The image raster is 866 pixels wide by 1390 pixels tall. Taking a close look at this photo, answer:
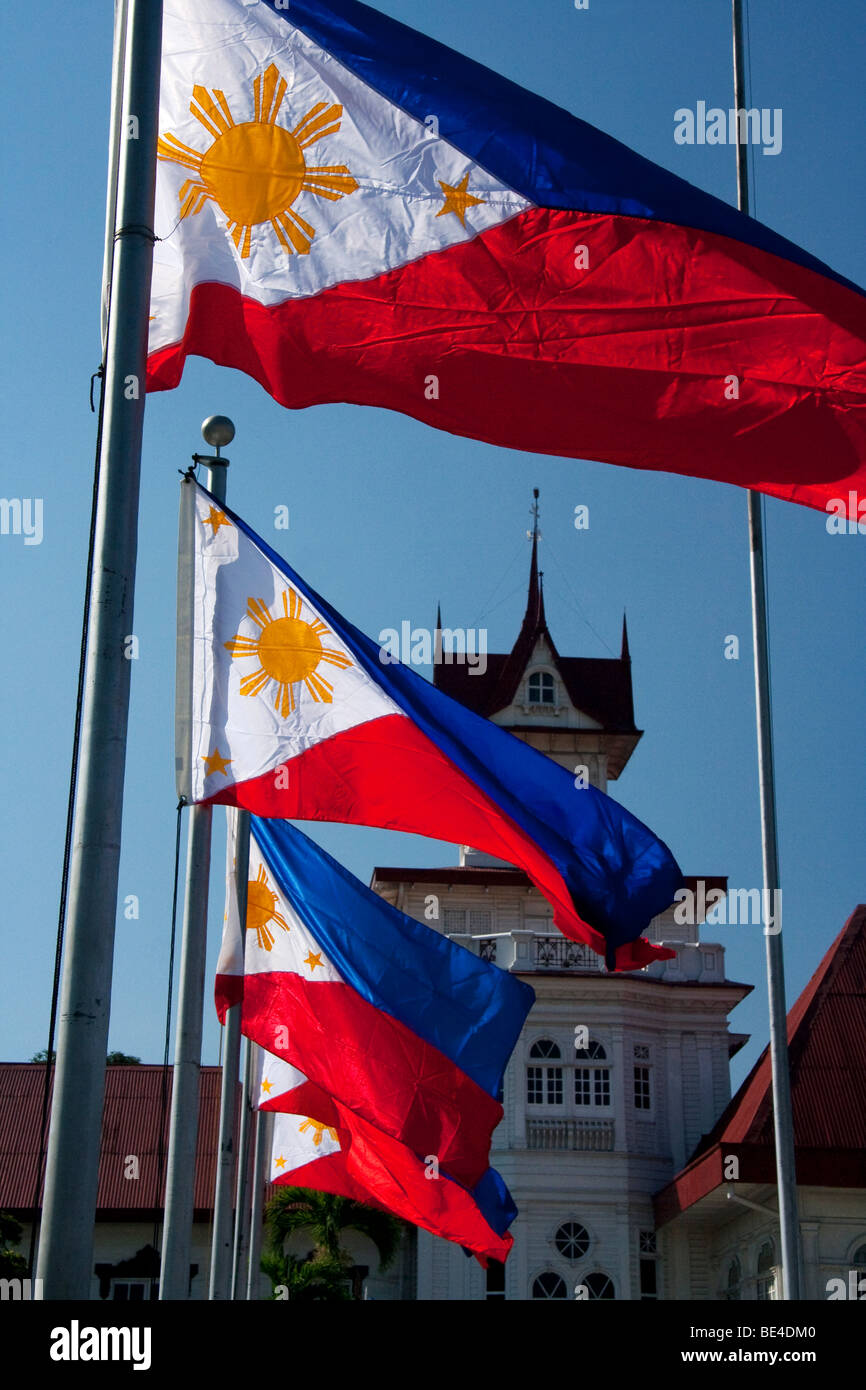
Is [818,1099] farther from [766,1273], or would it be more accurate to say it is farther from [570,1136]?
[570,1136]

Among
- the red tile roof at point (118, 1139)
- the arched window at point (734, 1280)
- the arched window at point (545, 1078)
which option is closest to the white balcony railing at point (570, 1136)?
the arched window at point (545, 1078)

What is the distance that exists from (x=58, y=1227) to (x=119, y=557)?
2612 mm

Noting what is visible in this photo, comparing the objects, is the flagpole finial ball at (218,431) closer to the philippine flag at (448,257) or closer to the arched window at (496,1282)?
the philippine flag at (448,257)

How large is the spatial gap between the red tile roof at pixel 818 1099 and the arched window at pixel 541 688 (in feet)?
48.4

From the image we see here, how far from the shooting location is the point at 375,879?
4588cm

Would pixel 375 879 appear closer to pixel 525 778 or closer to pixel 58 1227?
pixel 525 778

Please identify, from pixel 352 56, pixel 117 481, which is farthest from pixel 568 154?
pixel 117 481

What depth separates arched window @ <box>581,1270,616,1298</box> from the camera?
40.1 metres

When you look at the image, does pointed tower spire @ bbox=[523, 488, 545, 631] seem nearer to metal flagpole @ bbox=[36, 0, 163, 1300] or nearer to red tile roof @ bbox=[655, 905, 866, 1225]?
red tile roof @ bbox=[655, 905, 866, 1225]

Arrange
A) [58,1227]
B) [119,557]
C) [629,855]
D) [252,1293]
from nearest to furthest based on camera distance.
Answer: [58,1227]
[119,557]
[629,855]
[252,1293]

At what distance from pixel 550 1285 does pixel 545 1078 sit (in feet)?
16.4

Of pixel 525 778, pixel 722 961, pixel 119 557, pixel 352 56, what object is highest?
pixel 722 961

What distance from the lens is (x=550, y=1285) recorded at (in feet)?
132

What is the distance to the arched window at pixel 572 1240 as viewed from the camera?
40281 mm
